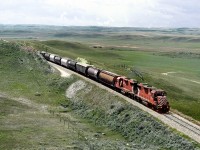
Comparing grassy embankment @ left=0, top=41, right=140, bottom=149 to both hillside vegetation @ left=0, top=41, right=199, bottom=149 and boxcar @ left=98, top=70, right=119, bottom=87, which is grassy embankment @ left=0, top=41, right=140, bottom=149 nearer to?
hillside vegetation @ left=0, top=41, right=199, bottom=149

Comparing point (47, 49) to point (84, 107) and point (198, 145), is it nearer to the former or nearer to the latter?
point (84, 107)

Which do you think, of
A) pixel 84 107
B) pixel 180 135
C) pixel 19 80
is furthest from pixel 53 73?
pixel 180 135

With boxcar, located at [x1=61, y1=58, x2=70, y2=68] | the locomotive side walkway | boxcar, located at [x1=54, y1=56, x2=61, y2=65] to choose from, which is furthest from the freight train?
boxcar, located at [x1=54, y1=56, x2=61, y2=65]

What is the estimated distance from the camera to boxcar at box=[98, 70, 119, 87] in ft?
221

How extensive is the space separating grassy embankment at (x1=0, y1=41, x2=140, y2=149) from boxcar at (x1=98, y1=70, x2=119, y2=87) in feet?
27.5

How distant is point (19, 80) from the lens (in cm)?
8262

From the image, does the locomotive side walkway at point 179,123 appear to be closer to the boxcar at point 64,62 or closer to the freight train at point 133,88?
the freight train at point 133,88

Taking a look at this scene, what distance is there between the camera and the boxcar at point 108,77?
6746cm

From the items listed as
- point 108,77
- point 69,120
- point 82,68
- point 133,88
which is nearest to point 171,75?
point 82,68

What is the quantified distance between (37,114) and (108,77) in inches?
651

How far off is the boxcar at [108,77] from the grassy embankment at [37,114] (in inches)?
330

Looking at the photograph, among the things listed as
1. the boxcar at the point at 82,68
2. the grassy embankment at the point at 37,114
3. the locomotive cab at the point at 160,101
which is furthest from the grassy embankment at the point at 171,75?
the grassy embankment at the point at 37,114

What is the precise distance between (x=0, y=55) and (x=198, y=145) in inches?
2827

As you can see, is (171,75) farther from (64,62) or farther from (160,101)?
(160,101)
